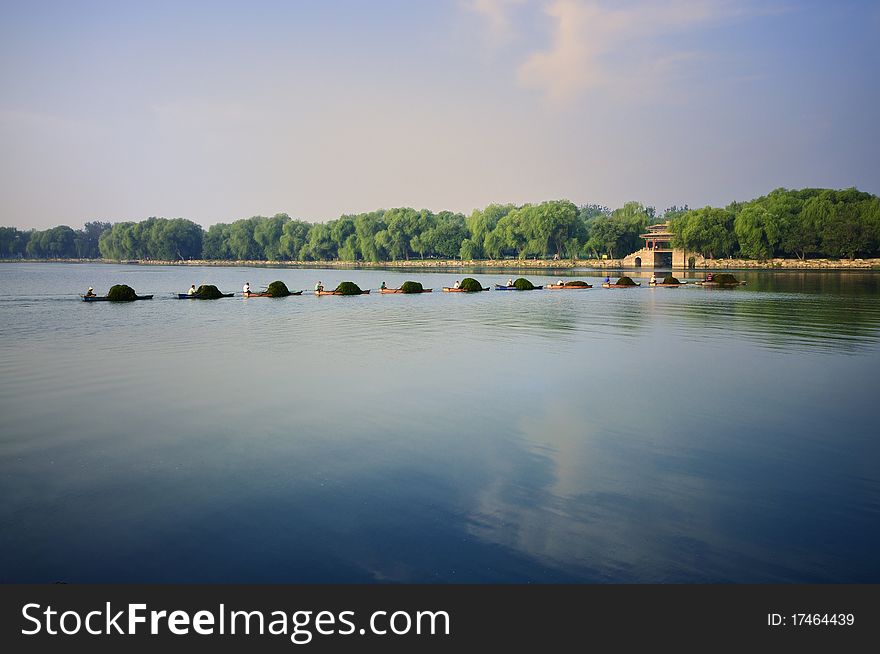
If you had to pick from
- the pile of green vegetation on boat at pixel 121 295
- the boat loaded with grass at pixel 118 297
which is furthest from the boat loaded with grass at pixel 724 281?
the pile of green vegetation on boat at pixel 121 295

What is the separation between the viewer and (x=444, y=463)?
11438mm

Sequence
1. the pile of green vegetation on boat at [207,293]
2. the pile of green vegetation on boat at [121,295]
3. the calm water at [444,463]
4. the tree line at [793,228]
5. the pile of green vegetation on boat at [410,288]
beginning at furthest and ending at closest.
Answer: the tree line at [793,228] < the pile of green vegetation on boat at [410,288] < the pile of green vegetation on boat at [207,293] < the pile of green vegetation on boat at [121,295] < the calm water at [444,463]

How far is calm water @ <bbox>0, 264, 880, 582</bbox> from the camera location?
7.91 metres

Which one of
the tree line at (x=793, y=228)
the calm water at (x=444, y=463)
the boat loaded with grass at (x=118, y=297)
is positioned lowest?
the calm water at (x=444, y=463)

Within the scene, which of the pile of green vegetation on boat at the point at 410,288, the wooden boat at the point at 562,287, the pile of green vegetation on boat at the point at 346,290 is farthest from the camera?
the wooden boat at the point at 562,287

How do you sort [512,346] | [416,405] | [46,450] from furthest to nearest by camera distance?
1. [512,346]
2. [416,405]
3. [46,450]

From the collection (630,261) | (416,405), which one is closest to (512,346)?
(416,405)

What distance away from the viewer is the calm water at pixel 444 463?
7.91 metres

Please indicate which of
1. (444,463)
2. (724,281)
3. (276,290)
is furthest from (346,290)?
(444,463)

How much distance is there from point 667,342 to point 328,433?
→ 17.7m

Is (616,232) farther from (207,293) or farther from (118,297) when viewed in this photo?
(118,297)

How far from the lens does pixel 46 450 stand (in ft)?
40.8

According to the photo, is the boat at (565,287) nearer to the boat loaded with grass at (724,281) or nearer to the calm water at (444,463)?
the boat loaded with grass at (724,281)

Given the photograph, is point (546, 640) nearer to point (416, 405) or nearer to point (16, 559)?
point (16, 559)
